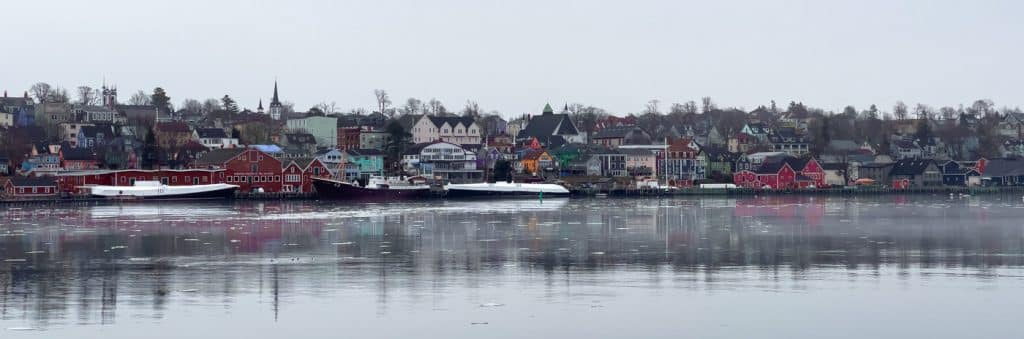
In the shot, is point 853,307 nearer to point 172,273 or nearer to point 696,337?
point 696,337

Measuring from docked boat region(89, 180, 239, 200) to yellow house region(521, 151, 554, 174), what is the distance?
Result: 29386mm

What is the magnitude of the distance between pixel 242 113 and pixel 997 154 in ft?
267

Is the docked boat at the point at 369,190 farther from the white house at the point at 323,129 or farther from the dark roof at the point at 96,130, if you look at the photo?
the white house at the point at 323,129

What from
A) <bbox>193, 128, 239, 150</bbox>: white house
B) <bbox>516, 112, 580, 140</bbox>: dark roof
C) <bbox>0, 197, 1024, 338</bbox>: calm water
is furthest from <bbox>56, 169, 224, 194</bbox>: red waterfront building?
<bbox>516, 112, 580, 140</bbox>: dark roof

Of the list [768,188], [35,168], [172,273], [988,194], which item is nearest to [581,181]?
[768,188]

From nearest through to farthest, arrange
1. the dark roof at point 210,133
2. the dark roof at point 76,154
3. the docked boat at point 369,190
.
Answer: the docked boat at point 369,190 → the dark roof at point 76,154 → the dark roof at point 210,133

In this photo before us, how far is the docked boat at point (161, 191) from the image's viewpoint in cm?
A: 8150

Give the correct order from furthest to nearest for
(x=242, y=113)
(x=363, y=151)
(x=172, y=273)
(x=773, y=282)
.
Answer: (x=242, y=113), (x=363, y=151), (x=172, y=273), (x=773, y=282)

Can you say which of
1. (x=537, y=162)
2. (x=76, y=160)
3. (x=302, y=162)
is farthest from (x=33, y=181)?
(x=537, y=162)

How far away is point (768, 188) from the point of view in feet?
329

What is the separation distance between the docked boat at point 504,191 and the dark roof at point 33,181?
983 inches

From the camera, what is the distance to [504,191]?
293ft

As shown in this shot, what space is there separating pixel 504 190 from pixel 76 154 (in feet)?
110

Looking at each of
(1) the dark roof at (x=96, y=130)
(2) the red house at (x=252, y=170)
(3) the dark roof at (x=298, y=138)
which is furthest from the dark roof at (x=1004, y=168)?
(1) the dark roof at (x=96, y=130)
